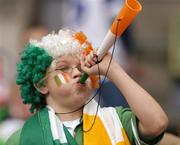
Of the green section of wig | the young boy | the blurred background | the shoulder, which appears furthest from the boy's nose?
the blurred background

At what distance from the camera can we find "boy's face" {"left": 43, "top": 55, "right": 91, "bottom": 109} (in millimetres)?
2793

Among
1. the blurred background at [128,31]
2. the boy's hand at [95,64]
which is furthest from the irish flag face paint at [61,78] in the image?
the blurred background at [128,31]

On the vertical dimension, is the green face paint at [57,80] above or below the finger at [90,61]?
below

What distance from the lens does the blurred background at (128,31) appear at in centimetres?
Answer: 551

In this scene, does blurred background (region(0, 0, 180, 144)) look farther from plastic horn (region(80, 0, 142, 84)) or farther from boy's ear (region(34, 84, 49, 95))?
plastic horn (region(80, 0, 142, 84))

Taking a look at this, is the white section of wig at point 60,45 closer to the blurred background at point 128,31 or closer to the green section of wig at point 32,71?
the green section of wig at point 32,71

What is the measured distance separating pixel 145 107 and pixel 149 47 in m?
3.49

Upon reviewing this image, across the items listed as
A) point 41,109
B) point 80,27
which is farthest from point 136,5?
point 80,27

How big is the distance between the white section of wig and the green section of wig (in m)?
0.03

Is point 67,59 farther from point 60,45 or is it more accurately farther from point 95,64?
point 95,64

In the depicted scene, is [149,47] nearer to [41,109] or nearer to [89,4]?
[89,4]

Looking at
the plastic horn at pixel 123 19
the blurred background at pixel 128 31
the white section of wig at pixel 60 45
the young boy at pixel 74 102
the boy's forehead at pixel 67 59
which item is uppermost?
the plastic horn at pixel 123 19

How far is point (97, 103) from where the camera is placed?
2910mm

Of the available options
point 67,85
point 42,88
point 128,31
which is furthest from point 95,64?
point 128,31
